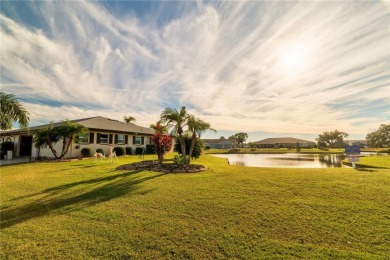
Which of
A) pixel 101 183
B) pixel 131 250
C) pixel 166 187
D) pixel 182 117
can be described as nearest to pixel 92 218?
pixel 131 250

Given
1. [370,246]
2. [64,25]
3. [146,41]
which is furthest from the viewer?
[146,41]

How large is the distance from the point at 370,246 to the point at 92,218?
5810 mm

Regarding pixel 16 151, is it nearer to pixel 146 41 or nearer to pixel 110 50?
pixel 110 50

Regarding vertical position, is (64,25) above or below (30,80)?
above

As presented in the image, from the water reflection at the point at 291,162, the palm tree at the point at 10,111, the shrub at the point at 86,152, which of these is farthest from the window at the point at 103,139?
the water reflection at the point at 291,162

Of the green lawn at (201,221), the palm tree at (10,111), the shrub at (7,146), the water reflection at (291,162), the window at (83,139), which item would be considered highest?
the palm tree at (10,111)

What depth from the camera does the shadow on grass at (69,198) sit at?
16.1 feet

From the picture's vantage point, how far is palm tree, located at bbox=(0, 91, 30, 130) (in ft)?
34.3

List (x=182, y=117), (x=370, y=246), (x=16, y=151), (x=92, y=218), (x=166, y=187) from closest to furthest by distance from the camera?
(x=370, y=246) < (x=92, y=218) < (x=166, y=187) < (x=182, y=117) < (x=16, y=151)

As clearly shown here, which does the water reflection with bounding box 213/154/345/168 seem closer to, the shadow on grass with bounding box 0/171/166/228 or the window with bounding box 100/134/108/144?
the shadow on grass with bounding box 0/171/166/228

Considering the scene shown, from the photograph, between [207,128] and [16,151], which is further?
[16,151]

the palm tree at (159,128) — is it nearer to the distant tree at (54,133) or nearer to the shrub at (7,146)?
the distant tree at (54,133)

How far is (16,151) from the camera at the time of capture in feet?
75.5

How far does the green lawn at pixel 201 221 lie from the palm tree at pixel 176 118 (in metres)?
5.83
